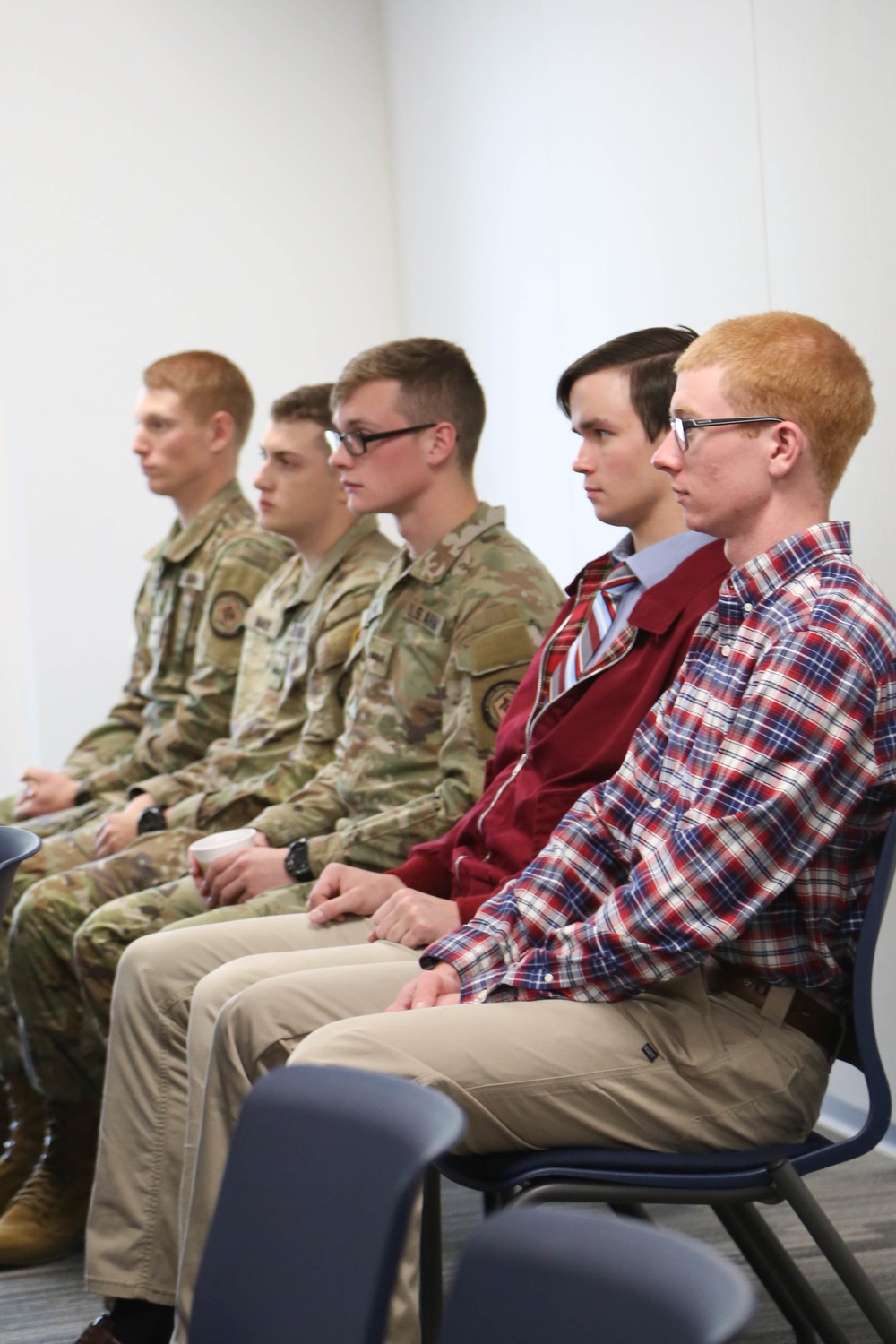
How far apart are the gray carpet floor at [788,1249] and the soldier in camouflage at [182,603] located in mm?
1072

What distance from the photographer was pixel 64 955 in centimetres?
291

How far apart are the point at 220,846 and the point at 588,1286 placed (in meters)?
2.04

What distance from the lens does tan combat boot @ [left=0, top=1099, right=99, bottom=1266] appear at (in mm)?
2662

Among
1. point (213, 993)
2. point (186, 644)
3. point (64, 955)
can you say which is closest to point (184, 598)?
point (186, 644)

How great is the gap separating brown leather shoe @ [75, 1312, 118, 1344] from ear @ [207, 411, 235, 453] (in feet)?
7.58

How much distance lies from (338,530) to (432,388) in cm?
53

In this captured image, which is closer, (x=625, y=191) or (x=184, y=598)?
(x=625, y=191)

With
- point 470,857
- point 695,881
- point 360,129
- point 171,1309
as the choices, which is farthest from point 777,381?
point 360,129

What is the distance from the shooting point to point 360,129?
522 cm

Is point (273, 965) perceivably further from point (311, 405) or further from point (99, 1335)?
point (311, 405)

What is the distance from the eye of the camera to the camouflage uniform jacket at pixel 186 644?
3523 mm

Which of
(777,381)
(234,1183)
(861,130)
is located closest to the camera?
(234,1183)

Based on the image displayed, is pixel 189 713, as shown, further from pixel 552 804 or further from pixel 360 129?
pixel 360 129

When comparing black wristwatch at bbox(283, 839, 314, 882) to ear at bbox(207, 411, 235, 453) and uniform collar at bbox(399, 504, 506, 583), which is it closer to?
uniform collar at bbox(399, 504, 506, 583)
